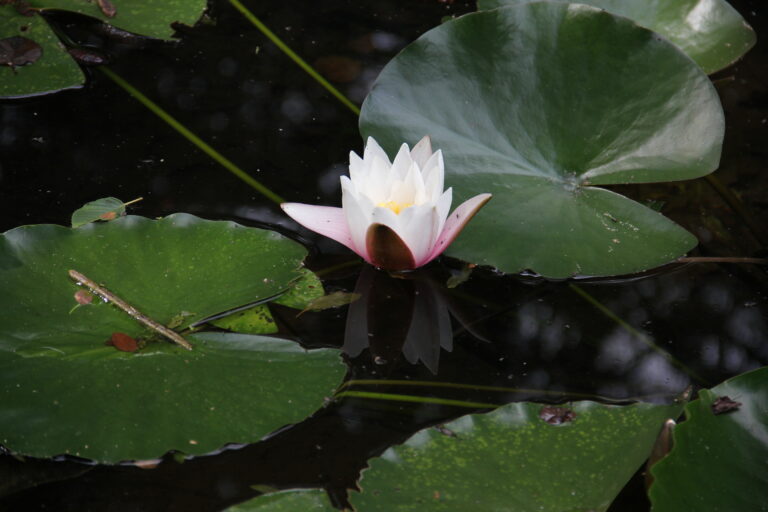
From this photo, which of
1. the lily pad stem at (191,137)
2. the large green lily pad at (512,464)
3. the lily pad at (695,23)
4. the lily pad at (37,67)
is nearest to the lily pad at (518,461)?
the large green lily pad at (512,464)

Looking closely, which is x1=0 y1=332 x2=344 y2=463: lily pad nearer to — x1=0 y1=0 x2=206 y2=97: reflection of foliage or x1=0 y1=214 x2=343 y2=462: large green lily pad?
x1=0 y1=214 x2=343 y2=462: large green lily pad

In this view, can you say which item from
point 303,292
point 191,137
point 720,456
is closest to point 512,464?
point 720,456

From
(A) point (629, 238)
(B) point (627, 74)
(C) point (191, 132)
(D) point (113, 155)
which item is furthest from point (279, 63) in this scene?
(A) point (629, 238)

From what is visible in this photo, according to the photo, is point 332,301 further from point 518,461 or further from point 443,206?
point 518,461

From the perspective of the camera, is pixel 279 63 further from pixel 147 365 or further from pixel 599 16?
pixel 147 365

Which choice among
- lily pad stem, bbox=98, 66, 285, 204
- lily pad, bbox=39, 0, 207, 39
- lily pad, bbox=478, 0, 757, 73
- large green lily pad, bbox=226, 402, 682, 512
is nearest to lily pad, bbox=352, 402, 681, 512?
large green lily pad, bbox=226, 402, 682, 512
